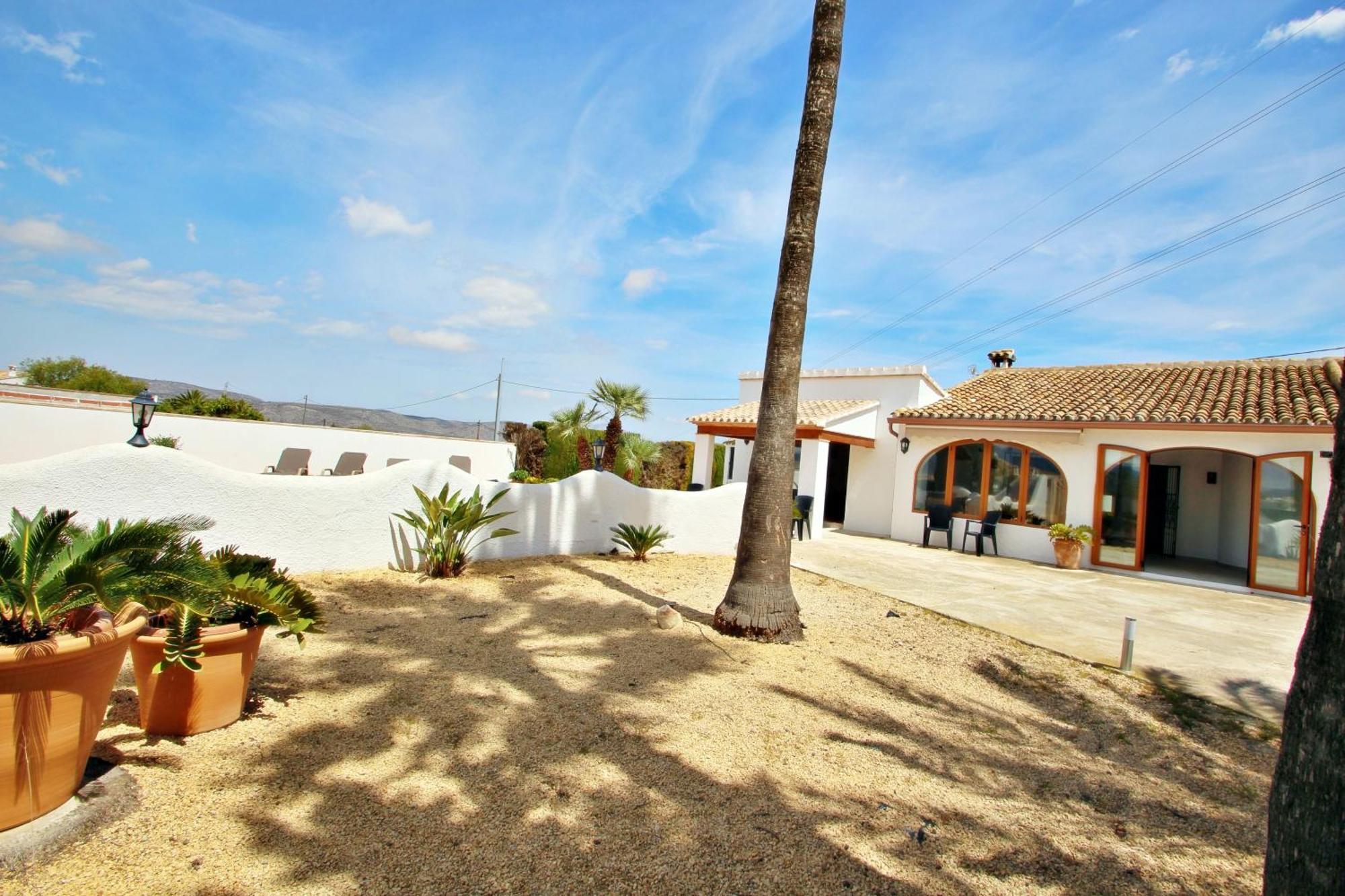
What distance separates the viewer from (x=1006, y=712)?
5.33 metres

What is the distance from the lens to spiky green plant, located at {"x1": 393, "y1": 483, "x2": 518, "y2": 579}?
320 inches

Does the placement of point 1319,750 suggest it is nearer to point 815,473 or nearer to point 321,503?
point 321,503

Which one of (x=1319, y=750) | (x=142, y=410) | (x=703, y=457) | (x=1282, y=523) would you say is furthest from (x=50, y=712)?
(x=1282, y=523)

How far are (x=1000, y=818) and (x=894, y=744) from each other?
0.90 metres

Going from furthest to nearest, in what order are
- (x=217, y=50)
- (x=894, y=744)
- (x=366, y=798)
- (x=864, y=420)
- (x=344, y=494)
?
(x=864, y=420) < (x=217, y=50) < (x=344, y=494) < (x=894, y=744) < (x=366, y=798)

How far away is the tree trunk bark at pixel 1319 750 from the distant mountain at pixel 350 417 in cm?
2824

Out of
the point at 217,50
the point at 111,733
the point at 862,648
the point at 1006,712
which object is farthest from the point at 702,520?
the point at 217,50

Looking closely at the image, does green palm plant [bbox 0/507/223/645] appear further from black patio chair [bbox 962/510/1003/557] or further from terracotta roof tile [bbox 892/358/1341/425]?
terracotta roof tile [bbox 892/358/1341/425]

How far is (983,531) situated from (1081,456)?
8.47ft

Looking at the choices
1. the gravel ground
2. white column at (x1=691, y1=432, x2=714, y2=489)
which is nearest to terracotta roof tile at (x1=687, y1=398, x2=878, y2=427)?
white column at (x1=691, y1=432, x2=714, y2=489)

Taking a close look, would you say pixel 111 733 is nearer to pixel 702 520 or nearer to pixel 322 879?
pixel 322 879

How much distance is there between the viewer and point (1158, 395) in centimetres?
1515

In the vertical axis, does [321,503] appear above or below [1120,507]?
below

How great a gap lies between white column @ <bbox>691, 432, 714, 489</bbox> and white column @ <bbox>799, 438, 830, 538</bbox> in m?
3.24
